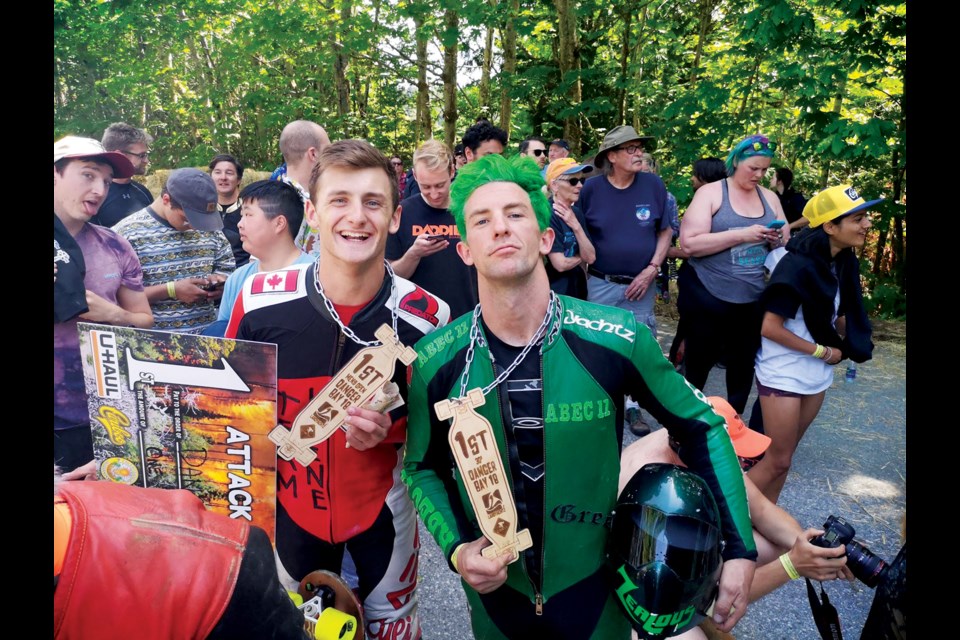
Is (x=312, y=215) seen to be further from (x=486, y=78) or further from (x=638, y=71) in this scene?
(x=486, y=78)

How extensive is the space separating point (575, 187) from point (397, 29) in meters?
7.93

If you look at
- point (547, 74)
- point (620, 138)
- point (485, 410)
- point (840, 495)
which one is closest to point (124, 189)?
point (620, 138)

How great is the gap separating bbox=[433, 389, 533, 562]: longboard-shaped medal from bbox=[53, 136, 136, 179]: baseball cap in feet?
6.93

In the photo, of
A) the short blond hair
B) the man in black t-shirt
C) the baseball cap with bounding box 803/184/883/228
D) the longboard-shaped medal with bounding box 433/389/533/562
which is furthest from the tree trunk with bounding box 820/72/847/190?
the longboard-shaped medal with bounding box 433/389/533/562

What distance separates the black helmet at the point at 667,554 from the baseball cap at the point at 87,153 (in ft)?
8.60

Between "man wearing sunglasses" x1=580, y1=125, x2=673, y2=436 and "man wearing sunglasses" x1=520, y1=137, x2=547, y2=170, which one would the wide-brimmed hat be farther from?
"man wearing sunglasses" x1=520, y1=137, x2=547, y2=170

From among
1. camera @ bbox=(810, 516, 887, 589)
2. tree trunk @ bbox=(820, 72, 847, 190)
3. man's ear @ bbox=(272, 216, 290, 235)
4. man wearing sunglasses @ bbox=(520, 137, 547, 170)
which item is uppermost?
tree trunk @ bbox=(820, 72, 847, 190)

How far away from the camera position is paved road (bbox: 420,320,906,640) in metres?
2.93

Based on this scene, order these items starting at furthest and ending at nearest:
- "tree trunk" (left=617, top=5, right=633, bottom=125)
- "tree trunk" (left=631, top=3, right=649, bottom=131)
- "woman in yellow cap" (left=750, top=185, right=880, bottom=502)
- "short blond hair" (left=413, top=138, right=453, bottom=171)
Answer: "tree trunk" (left=631, top=3, right=649, bottom=131) < "tree trunk" (left=617, top=5, right=633, bottom=125) < "short blond hair" (left=413, top=138, right=453, bottom=171) < "woman in yellow cap" (left=750, top=185, right=880, bottom=502)

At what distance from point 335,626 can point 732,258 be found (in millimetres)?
3690

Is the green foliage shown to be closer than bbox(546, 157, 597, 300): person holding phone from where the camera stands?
No

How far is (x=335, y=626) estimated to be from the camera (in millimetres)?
1761
